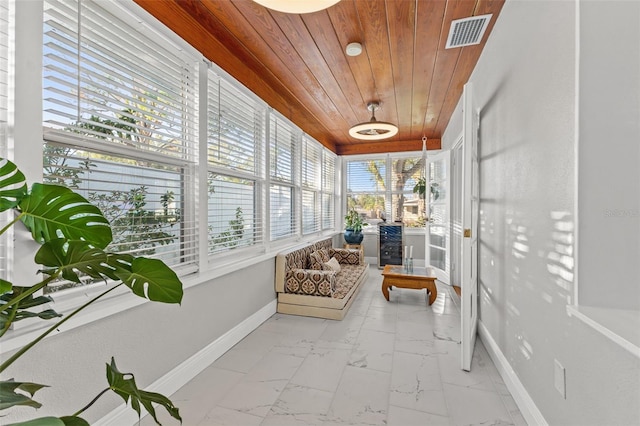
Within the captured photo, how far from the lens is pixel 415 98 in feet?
12.6

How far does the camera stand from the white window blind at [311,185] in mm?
4707

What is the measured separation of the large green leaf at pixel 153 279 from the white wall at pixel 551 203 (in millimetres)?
1527

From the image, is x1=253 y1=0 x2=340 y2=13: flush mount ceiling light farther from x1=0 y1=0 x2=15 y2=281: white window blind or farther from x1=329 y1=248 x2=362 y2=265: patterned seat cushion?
x1=329 y1=248 x2=362 y2=265: patterned seat cushion

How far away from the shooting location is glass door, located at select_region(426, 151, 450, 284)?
4.61 m

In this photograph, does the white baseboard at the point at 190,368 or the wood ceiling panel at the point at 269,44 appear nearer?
the white baseboard at the point at 190,368

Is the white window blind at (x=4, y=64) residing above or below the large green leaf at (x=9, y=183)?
above

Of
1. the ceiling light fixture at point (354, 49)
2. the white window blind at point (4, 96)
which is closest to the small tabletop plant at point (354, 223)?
the ceiling light fixture at point (354, 49)

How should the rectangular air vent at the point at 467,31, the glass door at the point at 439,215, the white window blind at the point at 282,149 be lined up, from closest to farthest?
the rectangular air vent at the point at 467,31 → the white window blind at the point at 282,149 → the glass door at the point at 439,215

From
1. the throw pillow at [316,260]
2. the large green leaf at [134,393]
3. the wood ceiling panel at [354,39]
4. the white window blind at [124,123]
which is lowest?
the throw pillow at [316,260]

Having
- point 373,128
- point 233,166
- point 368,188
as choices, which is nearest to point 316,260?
point 233,166

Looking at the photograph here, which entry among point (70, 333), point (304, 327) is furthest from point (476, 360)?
point (70, 333)

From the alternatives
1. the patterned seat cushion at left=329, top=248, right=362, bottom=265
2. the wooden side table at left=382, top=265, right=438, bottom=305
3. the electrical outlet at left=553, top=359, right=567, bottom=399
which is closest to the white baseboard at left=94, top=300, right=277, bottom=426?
the wooden side table at left=382, top=265, right=438, bottom=305

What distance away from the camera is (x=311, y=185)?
16.3 ft

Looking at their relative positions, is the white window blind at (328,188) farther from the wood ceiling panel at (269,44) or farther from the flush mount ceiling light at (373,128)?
the wood ceiling panel at (269,44)
